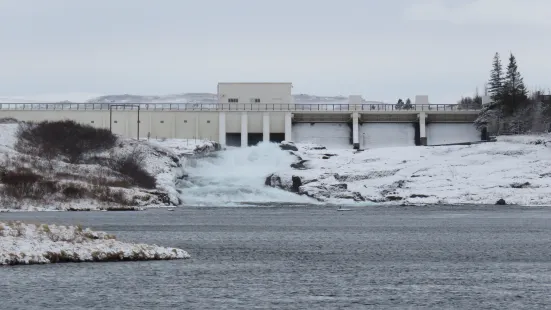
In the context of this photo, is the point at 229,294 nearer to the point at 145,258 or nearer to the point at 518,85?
the point at 145,258

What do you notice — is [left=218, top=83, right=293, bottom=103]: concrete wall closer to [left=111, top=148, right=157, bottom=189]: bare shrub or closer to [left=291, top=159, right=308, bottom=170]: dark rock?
[left=291, top=159, right=308, bottom=170]: dark rock

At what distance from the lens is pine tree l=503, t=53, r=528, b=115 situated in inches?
4313

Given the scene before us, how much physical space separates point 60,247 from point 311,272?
847cm

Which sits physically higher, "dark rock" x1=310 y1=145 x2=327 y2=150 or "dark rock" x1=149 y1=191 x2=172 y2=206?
"dark rock" x1=310 y1=145 x2=327 y2=150

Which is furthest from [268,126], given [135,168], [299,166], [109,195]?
[109,195]

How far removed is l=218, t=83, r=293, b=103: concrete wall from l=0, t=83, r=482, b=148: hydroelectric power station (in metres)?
2.05

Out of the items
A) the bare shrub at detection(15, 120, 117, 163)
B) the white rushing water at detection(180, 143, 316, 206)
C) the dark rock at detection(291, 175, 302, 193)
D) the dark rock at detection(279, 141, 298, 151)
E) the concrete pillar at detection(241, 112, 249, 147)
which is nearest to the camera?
the white rushing water at detection(180, 143, 316, 206)

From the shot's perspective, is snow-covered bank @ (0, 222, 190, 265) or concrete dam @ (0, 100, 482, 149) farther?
concrete dam @ (0, 100, 482, 149)

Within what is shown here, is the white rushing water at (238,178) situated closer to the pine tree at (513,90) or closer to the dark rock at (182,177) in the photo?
the dark rock at (182,177)

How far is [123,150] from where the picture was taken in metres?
94.4

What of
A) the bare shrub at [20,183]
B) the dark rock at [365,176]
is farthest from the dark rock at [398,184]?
the bare shrub at [20,183]

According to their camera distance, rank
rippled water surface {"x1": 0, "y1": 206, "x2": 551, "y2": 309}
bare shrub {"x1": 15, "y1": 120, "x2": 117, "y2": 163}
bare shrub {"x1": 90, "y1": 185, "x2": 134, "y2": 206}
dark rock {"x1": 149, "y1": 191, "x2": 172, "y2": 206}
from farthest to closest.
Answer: bare shrub {"x1": 15, "y1": 120, "x2": 117, "y2": 163}, dark rock {"x1": 149, "y1": 191, "x2": 172, "y2": 206}, bare shrub {"x1": 90, "y1": 185, "x2": 134, "y2": 206}, rippled water surface {"x1": 0, "y1": 206, "x2": 551, "y2": 309}

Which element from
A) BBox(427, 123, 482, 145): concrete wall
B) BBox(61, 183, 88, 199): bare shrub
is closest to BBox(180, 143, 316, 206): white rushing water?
BBox(61, 183, 88, 199): bare shrub

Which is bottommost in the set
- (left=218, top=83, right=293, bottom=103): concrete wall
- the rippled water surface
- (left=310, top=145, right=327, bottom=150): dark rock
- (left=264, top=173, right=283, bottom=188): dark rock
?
the rippled water surface
